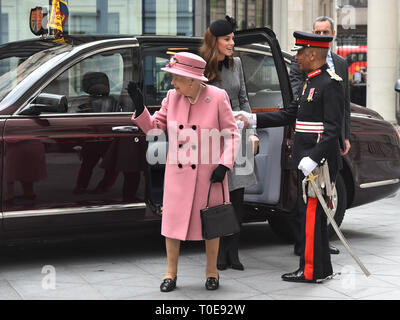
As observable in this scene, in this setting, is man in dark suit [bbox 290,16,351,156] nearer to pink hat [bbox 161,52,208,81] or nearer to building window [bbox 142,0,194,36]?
pink hat [bbox 161,52,208,81]

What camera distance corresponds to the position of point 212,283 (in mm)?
5730

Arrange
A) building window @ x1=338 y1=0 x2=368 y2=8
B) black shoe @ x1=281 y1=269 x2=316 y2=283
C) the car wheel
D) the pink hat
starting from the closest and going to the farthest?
1. the pink hat
2. black shoe @ x1=281 y1=269 x2=316 y2=283
3. the car wheel
4. building window @ x1=338 y1=0 x2=368 y2=8

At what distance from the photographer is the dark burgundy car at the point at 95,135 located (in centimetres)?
604

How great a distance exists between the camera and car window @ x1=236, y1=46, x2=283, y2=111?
6965 millimetres

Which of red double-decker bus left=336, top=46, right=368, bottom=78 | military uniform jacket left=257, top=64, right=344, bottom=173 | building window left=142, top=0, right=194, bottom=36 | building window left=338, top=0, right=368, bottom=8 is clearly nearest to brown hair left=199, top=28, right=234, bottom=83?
military uniform jacket left=257, top=64, right=344, bottom=173

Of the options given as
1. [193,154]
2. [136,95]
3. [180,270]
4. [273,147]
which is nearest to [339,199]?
[273,147]

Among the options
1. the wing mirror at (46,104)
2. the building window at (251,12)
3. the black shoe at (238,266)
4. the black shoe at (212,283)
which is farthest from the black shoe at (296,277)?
the building window at (251,12)

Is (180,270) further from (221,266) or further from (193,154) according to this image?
(193,154)

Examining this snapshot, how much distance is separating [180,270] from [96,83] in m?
1.59

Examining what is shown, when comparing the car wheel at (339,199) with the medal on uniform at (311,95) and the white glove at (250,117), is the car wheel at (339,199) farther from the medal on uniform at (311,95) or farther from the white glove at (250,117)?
the medal on uniform at (311,95)

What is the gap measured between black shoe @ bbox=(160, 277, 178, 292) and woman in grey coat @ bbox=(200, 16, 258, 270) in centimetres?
77

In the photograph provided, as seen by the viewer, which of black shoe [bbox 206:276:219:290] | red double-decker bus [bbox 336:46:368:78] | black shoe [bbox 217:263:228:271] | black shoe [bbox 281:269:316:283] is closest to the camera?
black shoe [bbox 206:276:219:290]

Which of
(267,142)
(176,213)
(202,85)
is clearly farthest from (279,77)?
(176,213)

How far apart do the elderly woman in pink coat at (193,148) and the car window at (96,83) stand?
996 millimetres
